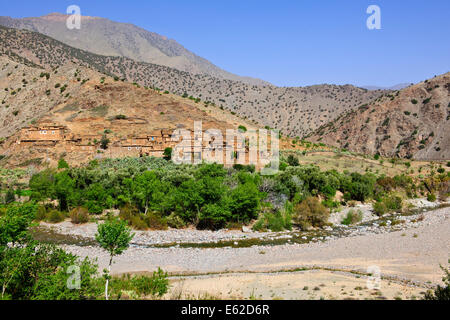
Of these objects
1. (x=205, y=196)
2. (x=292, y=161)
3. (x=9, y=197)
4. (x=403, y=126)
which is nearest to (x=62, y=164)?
(x=9, y=197)

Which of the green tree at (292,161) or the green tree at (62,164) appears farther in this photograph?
the green tree at (292,161)

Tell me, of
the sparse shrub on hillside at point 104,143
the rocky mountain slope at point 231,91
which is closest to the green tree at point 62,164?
the sparse shrub on hillside at point 104,143

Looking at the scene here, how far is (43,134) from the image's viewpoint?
41.8m

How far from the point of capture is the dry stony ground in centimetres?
1240

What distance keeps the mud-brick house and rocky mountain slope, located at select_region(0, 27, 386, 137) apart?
45411mm

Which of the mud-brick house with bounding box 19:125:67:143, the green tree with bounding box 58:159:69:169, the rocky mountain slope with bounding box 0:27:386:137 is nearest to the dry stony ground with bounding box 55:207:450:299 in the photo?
the green tree with bounding box 58:159:69:169

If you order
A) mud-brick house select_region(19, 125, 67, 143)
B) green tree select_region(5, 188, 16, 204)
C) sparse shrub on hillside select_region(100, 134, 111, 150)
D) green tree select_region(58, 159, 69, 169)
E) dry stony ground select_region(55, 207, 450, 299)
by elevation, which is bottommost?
dry stony ground select_region(55, 207, 450, 299)

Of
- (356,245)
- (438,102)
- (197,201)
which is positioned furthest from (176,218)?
(438,102)

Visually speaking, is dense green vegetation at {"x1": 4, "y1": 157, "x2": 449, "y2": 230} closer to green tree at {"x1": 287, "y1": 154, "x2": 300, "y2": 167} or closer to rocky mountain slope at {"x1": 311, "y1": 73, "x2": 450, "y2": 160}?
green tree at {"x1": 287, "y1": 154, "x2": 300, "y2": 167}

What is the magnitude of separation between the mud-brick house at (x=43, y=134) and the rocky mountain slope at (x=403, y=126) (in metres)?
55.3

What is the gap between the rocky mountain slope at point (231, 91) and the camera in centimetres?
8750

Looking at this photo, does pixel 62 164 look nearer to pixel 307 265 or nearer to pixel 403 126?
pixel 307 265

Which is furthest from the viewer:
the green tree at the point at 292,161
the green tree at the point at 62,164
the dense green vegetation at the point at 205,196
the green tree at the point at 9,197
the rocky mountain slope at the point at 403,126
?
the rocky mountain slope at the point at 403,126

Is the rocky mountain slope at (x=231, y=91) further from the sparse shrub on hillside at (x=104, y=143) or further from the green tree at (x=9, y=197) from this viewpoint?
the green tree at (x=9, y=197)
